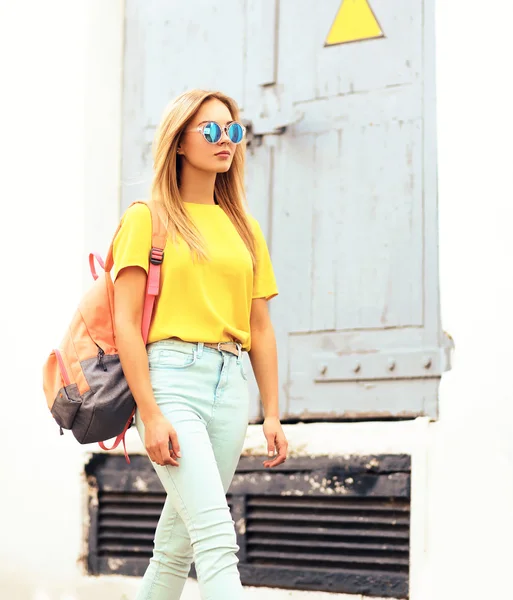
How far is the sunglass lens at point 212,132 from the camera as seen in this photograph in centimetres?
350

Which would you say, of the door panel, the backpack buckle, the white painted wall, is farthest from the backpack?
the door panel

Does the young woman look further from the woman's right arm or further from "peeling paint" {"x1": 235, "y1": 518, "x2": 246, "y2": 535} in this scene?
"peeling paint" {"x1": 235, "y1": 518, "x2": 246, "y2": 535}

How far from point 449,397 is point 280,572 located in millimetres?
1116

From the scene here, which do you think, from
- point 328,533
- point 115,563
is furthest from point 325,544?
point 115,563

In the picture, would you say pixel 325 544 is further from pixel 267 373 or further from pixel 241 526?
pixel 267 373

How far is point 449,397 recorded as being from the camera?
184 inches

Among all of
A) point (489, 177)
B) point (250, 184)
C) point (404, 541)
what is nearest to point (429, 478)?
point (404, 541)

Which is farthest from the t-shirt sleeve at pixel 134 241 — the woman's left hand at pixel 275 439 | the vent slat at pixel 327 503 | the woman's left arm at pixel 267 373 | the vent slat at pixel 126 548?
the vent slat at pixel 126 548

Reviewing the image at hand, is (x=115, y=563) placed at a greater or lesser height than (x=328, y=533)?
lesser

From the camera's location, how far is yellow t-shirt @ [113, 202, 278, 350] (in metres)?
3.35

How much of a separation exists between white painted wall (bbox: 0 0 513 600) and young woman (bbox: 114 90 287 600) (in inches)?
49.7

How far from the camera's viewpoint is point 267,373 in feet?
11.9

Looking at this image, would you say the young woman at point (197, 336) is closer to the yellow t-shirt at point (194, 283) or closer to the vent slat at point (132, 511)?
the yellow t-shirt at point (194, 283)

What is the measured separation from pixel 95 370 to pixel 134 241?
388 mm
